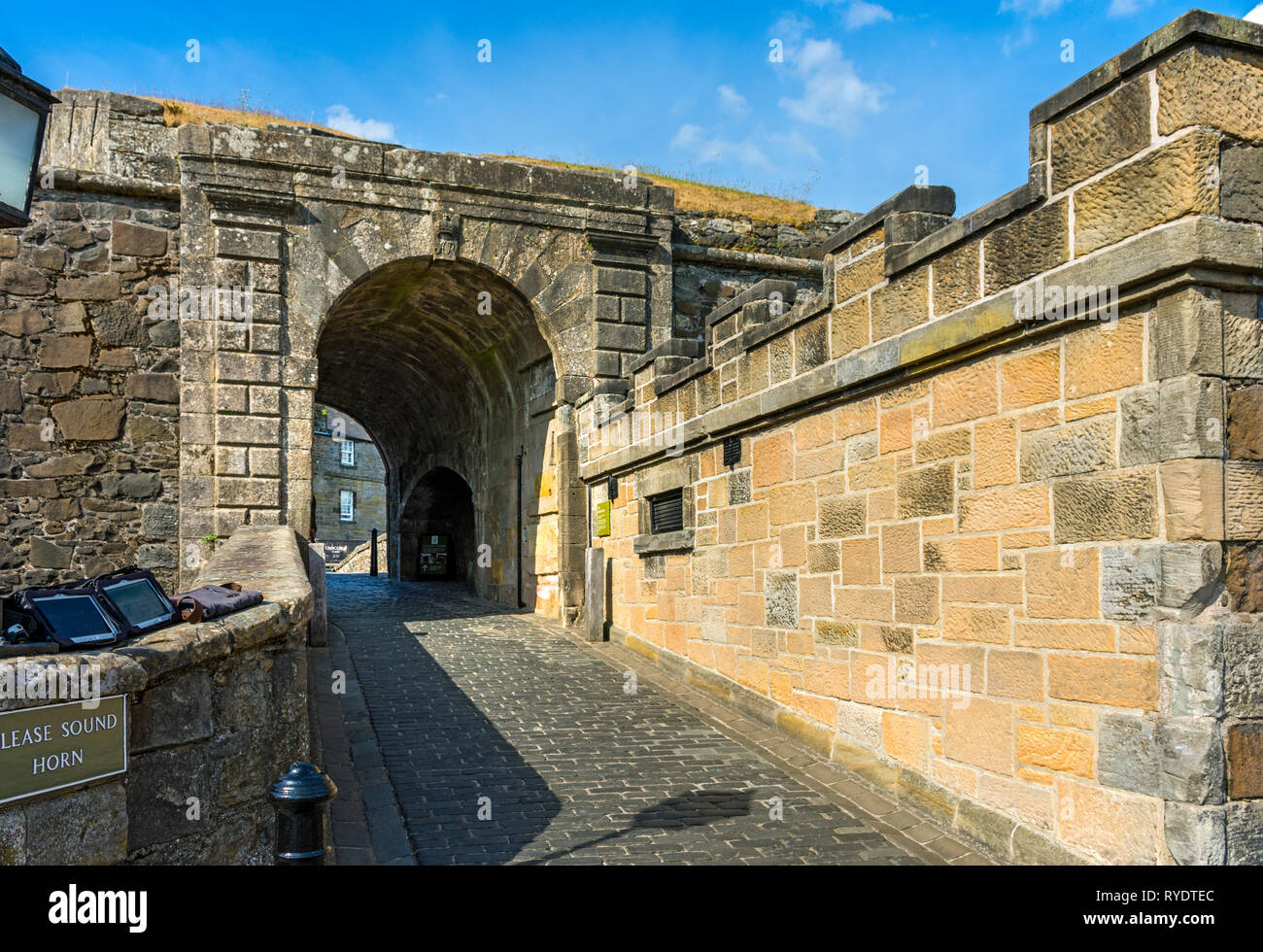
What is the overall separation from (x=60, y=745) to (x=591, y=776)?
3.83m

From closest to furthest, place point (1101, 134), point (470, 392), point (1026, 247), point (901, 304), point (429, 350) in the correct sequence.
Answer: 1. point (1101, 134)
2. point (1026, 247)
3. point (901, 304)
4. point (429, 350)
5. point (470, 392)

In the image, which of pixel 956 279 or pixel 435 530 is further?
Answer: pixel 435 530

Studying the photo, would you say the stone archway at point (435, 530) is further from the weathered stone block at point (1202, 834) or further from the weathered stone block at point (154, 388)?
the weathered stone block at point (1202, 834)

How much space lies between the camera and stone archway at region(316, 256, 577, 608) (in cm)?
1312

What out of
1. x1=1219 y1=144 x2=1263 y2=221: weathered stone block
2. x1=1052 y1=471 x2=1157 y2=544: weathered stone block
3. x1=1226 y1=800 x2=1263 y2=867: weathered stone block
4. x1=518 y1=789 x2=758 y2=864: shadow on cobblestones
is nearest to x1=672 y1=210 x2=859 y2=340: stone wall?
x1=518 y1=789 x2=758 y2=864: shadow on cobblestones

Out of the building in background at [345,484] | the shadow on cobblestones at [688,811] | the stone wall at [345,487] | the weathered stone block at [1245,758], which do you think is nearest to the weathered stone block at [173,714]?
the shadow on cobblestones at [688,811]

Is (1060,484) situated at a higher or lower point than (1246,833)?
higher

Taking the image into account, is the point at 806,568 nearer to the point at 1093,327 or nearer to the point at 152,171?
the point at 1093,327

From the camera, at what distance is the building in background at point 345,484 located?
4038 cm

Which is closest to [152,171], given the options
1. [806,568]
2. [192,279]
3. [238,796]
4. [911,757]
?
[192,279]

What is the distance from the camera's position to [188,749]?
3.71 metres

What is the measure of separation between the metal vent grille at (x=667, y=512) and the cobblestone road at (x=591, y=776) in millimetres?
1391

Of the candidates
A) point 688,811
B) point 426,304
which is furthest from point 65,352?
point 688,811

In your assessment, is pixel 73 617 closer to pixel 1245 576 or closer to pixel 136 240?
pixel 1245 576
